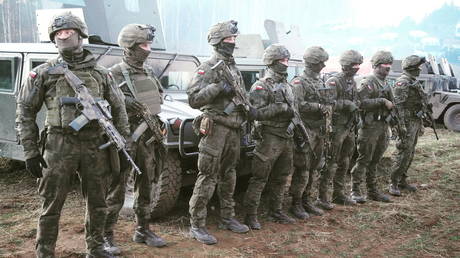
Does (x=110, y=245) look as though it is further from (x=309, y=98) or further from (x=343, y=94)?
(x=343, y=94)

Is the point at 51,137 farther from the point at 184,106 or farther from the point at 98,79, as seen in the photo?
the point at 184,106

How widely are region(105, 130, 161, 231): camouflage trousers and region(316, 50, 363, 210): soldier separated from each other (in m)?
2.35

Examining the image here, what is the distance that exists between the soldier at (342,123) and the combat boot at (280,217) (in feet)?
2.49

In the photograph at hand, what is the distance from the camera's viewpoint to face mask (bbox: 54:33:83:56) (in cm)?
318

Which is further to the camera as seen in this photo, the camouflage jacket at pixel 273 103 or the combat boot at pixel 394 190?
the combat boot at pixel 394 190

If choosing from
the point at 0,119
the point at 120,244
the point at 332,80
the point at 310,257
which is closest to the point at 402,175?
the point at 332,80

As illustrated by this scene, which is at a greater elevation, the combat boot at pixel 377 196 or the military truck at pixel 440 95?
the military truck at pixel 440 95

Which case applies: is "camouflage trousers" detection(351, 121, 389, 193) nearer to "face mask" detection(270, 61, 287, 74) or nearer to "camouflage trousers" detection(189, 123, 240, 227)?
"face mask" detection(270, 61, 287, 74)

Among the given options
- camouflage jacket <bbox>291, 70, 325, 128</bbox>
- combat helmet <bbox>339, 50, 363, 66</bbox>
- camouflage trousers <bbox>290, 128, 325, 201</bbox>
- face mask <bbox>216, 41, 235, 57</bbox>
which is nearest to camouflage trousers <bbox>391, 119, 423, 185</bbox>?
combat helmet <bbox>339, 50, 363, 66</bbox>

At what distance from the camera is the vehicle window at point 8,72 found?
5.37m

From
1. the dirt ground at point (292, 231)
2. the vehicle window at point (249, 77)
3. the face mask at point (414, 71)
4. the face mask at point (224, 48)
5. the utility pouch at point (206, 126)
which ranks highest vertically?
the face mask at point (224, 48)

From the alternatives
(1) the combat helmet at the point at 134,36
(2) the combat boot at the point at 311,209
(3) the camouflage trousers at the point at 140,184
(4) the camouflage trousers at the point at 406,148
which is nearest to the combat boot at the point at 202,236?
(3) the camouflage trousers at the point at 140,184

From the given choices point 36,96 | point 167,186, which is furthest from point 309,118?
point 36,96

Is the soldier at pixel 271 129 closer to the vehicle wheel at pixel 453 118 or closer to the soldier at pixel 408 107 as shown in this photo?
the soldier at pixel 408 107
